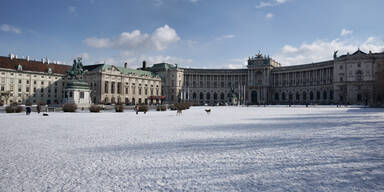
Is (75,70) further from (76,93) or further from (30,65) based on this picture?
(30,65)

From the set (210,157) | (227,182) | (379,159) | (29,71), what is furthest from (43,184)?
(29,71)

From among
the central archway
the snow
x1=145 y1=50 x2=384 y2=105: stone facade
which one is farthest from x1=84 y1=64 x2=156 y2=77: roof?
the snow

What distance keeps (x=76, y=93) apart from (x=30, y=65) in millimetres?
60755

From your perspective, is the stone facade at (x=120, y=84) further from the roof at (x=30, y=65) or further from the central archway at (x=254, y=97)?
the central archway at (x=254, y=97)

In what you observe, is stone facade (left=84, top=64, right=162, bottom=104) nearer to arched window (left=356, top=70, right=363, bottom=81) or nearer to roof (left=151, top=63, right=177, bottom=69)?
roof (left=151, top=63, right=177, bottom=69)

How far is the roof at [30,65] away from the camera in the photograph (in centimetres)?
8738

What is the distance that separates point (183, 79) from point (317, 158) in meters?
125

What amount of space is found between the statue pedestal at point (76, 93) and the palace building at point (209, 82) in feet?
100.0

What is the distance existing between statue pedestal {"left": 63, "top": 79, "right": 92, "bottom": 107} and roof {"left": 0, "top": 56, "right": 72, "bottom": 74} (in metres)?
55.5

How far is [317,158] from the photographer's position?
8.66 meters

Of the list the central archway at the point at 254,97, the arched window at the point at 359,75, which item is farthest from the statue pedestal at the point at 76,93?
the central archway at the point at 254,97

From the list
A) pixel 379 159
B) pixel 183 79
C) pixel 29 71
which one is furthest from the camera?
pixel 183 79

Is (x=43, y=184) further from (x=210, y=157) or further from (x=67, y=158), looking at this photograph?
(x=210, y=157)

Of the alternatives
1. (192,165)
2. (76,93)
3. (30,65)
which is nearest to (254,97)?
(30,65)
